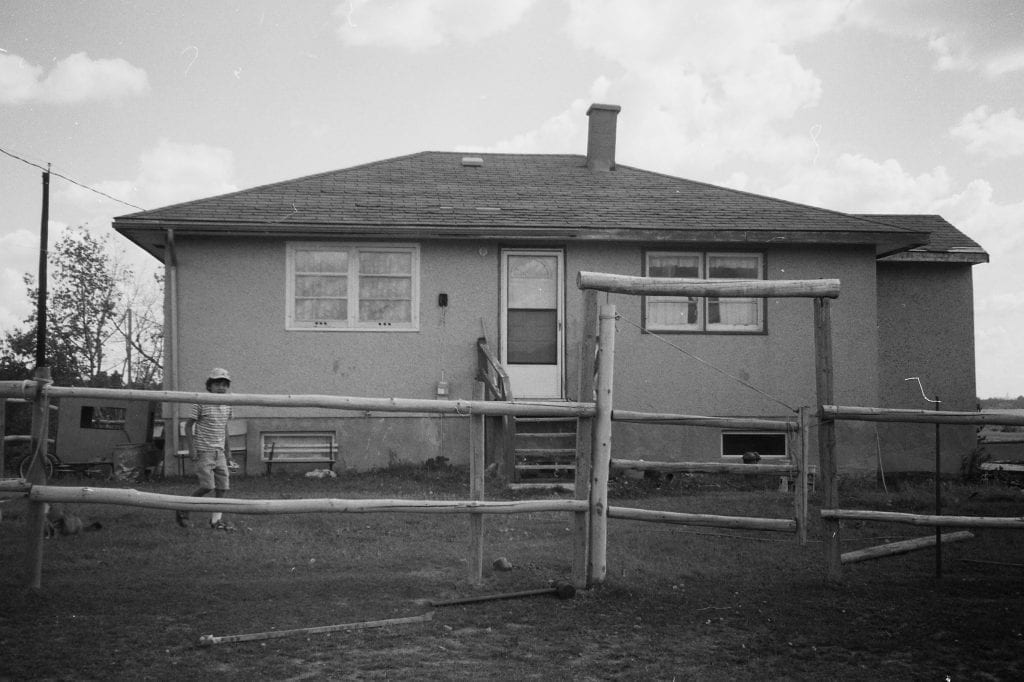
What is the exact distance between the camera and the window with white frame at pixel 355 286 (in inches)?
526

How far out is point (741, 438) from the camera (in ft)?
45.5

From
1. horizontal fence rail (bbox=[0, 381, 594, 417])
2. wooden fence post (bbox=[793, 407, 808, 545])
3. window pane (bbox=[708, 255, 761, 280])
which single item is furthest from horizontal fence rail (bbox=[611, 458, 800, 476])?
window pane (bbox=[708, 255, 761, 280])

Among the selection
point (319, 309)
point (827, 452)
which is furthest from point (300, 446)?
point (827, 452)

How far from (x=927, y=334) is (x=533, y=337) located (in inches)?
269

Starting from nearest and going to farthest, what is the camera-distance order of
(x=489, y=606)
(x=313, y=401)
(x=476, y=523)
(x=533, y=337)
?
1. (x=489, y=606)
2. (x=313, y=401)
3. (x=476, y=523)
4. (x=533, y=337)

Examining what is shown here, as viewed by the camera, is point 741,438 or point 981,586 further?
point 741,438

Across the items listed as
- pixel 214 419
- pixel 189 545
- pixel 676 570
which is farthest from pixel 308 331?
pixel 676 570

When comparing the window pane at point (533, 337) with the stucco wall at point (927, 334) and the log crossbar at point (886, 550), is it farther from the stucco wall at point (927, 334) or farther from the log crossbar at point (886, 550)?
the log crossbar at point (886, 550)

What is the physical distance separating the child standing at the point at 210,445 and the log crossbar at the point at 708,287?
3965mm

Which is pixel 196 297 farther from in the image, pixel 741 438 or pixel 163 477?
pixel 741 438

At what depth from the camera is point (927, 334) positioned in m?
14.9

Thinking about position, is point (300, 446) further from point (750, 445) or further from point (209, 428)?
point (750, 445)

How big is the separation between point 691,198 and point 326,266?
632 cm

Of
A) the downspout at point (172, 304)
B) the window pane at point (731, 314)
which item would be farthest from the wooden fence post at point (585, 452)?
the downspout at point (172, 304)
